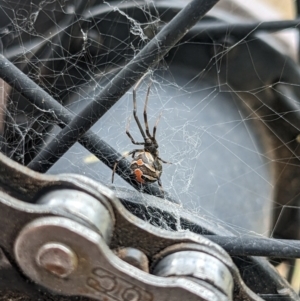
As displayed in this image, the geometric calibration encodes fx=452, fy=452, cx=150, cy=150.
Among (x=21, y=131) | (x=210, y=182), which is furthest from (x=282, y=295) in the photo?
(x=21, y=131)

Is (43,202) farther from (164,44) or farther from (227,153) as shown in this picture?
(227,153)

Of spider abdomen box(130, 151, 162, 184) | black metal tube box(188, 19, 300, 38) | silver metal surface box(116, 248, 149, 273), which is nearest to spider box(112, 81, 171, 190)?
spider abdomen box(130, 151, 162, 184)

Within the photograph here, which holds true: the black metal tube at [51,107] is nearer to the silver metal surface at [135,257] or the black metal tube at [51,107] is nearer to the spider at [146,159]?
the spider at [146,159]

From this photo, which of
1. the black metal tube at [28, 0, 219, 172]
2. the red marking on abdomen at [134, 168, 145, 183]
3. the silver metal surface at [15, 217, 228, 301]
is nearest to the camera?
the silver metal surface at [15, 217, 228, 301]

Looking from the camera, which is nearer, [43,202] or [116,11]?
[43,202]

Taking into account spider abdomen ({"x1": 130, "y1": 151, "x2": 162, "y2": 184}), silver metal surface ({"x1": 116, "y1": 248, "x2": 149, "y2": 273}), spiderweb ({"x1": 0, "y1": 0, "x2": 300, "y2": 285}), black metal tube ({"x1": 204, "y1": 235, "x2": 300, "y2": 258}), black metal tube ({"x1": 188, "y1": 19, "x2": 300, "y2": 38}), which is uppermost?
black metal tube ({"x1": 188, "y1": 19, "x2": 300, "y2": 38})

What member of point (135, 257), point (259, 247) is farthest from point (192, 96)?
point (135, 257)

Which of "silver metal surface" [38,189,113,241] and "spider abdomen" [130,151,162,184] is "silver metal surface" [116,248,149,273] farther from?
"spider abdomen" [130,151,162,184]

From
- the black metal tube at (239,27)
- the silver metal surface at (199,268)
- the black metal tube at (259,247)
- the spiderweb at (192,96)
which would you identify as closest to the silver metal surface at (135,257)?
the silver metal surface at (199,268)
